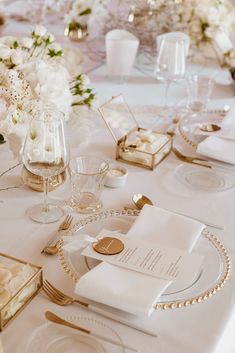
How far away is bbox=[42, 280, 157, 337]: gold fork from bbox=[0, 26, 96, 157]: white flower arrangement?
445 mm

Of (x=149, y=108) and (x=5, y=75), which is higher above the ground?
(x=5, y=75)

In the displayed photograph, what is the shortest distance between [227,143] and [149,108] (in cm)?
41

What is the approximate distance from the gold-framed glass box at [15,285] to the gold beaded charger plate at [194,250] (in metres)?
0.08

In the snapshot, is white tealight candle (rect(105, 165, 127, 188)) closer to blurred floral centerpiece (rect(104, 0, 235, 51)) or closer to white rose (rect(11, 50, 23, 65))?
white rose (rect(11, 50, 23, 65))

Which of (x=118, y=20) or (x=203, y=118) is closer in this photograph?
(x=203, y=118)

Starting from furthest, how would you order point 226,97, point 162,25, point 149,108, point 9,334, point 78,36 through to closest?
point 78,36, point 162,25, point 226,97, point 149,108, point 9,334

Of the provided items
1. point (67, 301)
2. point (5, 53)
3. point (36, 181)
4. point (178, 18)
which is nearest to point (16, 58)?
point (5, 53)

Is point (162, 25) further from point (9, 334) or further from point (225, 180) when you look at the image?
point (9, 334)

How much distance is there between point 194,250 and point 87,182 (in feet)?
1.01

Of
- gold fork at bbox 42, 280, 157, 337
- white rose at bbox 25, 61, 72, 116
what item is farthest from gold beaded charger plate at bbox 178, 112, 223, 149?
gold fork at bbox 42, 280, 157, 337

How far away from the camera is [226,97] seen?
2.11 metres

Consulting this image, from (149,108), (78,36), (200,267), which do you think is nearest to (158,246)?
(200,267)

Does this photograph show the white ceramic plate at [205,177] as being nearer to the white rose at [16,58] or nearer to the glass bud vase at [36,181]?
the glass bud vase at [36,181]

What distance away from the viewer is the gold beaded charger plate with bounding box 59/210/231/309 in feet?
3.45
